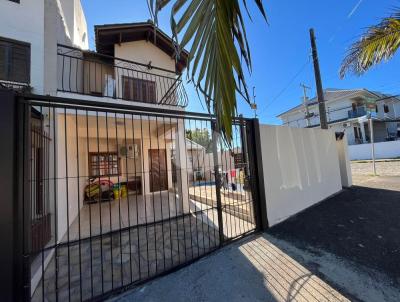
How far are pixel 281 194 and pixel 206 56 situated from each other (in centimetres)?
476

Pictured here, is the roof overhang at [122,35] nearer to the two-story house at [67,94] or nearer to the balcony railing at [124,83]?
the two-story house at [67,94]

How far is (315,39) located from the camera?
29.0 ft

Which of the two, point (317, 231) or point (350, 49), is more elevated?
point (350, 49)

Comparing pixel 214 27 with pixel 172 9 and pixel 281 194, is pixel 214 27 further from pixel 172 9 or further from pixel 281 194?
pixel 281 194

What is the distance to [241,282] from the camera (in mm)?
2738

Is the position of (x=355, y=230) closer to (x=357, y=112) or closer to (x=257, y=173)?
(x=257, y=173)

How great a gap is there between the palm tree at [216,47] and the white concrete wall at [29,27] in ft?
18.9

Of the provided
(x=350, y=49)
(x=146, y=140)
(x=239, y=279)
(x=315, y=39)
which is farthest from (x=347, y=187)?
(x=146, y=140)

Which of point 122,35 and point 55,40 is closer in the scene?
point 55,40

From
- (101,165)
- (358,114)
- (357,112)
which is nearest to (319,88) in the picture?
(101,165)

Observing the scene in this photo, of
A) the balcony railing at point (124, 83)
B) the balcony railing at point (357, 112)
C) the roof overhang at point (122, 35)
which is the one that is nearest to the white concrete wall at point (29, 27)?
the balcony railing at point (124, 83)

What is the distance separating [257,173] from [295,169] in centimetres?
181

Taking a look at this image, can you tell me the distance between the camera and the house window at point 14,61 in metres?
4.99

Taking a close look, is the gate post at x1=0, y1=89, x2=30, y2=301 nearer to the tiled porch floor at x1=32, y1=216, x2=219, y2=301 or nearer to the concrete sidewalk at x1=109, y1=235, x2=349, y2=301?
the tiled porch floor at x1=32, y1=216, x2=219, y2=301
